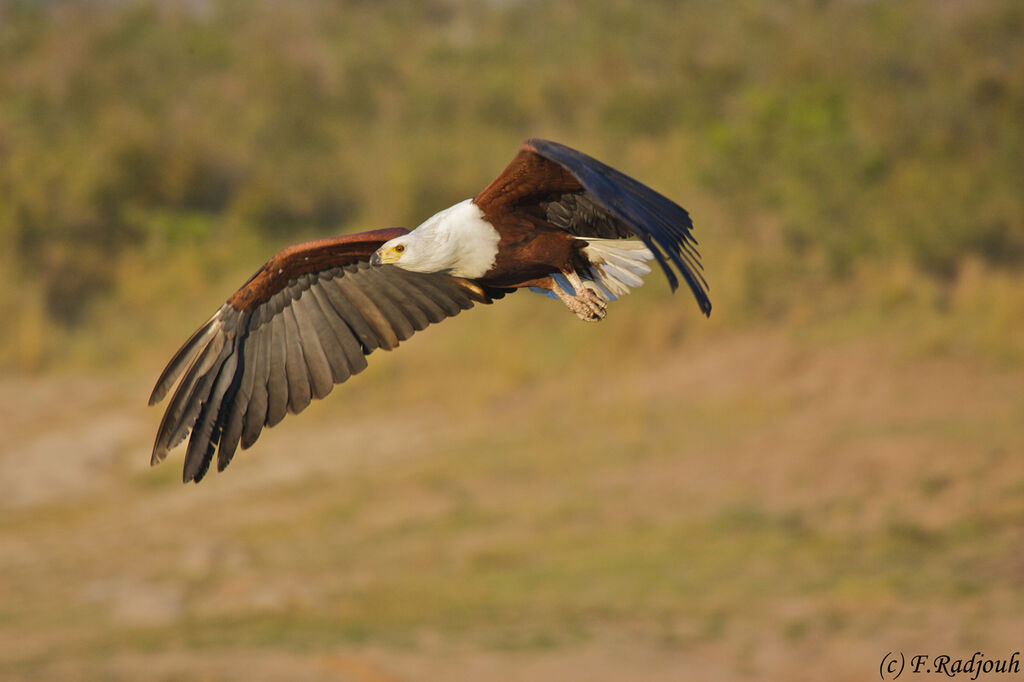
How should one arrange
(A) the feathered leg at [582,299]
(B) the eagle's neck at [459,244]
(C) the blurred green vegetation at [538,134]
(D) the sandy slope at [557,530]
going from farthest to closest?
(C) the blurred green vegetation at [538,134], (D) the sandy slope at [557,530], (A) the feathered leg at [582,299], (B) the eagle's neck at [459,244]

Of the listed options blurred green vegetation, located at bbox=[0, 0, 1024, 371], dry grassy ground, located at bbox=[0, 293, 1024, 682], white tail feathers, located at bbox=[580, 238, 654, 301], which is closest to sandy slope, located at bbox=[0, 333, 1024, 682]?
dry grassy ground, located at bbox=[0, 293, 1024, 682]

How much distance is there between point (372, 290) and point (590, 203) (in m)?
1.51

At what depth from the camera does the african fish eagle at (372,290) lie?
6.21m

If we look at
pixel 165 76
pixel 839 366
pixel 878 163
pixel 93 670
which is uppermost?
pixel 165 76

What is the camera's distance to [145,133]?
22953 millimetres

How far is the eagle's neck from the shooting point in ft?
20.3

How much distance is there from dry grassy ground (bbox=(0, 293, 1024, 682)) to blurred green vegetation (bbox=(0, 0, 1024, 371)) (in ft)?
5.12

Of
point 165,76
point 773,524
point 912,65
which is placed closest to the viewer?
point 773,524

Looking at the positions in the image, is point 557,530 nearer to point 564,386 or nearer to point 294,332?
point 564,386

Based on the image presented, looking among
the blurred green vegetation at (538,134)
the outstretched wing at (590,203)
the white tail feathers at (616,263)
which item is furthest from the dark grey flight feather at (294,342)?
the blurred green vegetation at (538,134)

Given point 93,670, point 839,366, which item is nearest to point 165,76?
point 839,366

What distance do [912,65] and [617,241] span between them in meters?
17.1

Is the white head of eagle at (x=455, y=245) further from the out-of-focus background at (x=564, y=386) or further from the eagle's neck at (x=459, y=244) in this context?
the out-of-focus background at (x=564, y=386)

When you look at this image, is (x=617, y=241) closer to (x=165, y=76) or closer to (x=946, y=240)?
(x=946, y=240)
